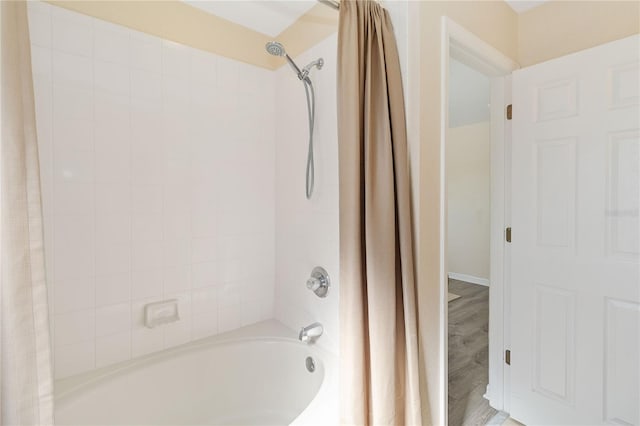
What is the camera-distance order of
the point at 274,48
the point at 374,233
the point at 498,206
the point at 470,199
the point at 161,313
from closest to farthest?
the point at 374,233
the point at 274,48
the point at 161,313
the point at 498,206
the point at 470,199

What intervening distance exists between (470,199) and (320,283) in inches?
156

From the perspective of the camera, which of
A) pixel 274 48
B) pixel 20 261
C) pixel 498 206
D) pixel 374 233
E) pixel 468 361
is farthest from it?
pixel 468 361

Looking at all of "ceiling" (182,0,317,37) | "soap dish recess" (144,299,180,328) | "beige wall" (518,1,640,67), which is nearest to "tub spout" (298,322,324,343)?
"soap dish recess" (144,299,180,328)

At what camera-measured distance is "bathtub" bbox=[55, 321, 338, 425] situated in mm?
1251

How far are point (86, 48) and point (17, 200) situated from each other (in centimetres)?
93

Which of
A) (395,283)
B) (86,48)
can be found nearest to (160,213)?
(86,48)

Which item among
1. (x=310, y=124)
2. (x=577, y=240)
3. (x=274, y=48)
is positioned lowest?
(x=577, y=240)

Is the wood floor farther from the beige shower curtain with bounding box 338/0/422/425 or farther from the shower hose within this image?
the shower hose

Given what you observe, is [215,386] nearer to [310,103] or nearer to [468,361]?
[310,103]

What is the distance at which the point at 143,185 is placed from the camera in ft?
4.81

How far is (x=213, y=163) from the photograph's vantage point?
1.68 meters

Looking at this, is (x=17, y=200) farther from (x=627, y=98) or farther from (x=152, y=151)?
(x=627, y=98)

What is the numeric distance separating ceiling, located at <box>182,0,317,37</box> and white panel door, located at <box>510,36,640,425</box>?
128 centimetres

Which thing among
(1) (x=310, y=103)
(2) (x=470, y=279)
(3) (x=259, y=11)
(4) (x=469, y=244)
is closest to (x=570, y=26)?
(1) (x=310, y=103)
